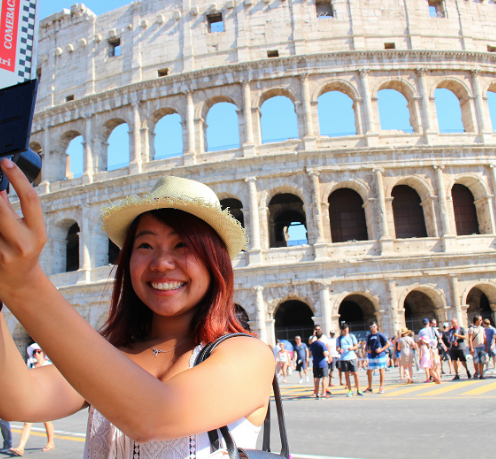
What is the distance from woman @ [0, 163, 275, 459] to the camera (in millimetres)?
775

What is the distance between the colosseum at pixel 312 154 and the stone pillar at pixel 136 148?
0.09 metres

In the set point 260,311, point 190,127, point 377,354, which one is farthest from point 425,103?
point 377,354

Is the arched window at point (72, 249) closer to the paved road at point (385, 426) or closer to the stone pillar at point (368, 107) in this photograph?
the stone pillar at point (368, 107)

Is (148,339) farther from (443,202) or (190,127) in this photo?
(190,127)

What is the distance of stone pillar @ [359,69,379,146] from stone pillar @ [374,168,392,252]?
1.38m

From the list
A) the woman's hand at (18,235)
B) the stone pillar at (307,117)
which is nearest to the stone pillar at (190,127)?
the stone pillar at (307,117)

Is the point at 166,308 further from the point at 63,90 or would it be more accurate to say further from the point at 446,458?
the point at 63,90

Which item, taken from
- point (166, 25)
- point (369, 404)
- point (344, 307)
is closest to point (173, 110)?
point (166, 25)

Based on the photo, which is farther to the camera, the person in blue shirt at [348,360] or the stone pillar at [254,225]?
the stone pillar at [254,225]

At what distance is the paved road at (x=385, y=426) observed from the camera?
4.41 m

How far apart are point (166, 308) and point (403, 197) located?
19.1 meters

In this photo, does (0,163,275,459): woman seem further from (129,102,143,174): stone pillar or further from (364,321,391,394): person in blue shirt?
(129,102,143,174): stone pillar

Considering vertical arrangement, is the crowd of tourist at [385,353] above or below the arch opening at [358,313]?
below

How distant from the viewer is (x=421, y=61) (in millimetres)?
19234
